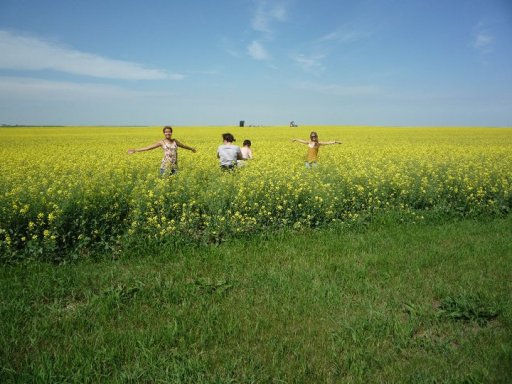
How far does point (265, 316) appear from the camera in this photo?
389 centimetres

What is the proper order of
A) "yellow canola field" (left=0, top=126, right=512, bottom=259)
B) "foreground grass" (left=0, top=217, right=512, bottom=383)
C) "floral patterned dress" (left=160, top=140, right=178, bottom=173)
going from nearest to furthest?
"foreground grass" (left=0, top=217, right=512, bottom=383) < "yellow canola field" (left=0, top=126, right=512, bottom=259) < "floral patterned dress" (left=160, top=140, right=178, bottom=173)

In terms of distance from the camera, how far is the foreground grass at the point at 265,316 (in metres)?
3.06

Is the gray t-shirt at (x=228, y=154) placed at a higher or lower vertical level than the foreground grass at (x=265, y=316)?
higher

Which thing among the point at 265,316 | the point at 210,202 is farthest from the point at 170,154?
the point at 265,316

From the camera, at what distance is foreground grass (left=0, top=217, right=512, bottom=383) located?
120 inches

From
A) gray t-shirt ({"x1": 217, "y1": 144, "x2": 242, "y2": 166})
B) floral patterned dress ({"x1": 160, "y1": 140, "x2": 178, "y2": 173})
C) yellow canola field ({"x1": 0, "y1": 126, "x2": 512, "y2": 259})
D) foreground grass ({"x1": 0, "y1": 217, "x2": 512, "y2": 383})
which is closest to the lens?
foreground grass ({"x1": 0, "y1": 217, "x2": 512, "y2": 383})

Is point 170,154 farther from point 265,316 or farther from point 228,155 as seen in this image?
point 265,316

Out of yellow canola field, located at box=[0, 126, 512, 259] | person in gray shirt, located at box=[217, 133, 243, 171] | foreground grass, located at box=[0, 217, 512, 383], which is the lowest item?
foreground grass, located at box=[0, 217, 512, 383]

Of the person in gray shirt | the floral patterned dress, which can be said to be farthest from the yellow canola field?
the floral patterned dress

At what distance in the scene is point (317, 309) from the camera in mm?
4031

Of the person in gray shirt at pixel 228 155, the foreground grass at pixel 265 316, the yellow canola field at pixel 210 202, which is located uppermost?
the person in gray shirt at pixel 228 155

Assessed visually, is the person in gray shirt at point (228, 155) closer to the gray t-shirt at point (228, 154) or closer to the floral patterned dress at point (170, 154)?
the gray t-shirt at point (228, 154)

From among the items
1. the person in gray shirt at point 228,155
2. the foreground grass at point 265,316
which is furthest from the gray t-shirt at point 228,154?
the foreground grass at point 265,316

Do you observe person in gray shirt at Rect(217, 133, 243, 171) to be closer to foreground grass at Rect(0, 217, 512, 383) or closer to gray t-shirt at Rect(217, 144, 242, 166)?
gray t-shirt at Rect(217, 144, 242, 166)
